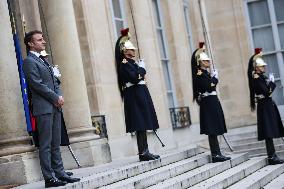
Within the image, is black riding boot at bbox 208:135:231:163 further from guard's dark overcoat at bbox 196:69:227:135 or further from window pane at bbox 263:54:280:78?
window pane at bbox 263:54:280:78

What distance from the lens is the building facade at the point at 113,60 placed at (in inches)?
353

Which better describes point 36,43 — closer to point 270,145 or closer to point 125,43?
point 125,43

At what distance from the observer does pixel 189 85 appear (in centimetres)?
1675

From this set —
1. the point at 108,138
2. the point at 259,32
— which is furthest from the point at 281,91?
the point at 108,138

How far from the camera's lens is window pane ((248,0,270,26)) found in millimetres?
18500

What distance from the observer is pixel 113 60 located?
13016 millimetres

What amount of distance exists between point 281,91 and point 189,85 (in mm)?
3058

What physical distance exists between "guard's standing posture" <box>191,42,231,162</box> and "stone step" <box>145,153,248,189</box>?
324mm

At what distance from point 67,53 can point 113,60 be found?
2056 mm

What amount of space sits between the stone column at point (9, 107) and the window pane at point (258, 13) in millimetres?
10908

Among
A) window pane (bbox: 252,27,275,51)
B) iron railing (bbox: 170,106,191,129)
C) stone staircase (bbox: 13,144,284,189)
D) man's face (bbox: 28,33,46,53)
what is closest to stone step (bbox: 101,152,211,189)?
stone staircase (bbox: 13,144,284,189)

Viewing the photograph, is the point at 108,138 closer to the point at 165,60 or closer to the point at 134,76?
the point at 134,76

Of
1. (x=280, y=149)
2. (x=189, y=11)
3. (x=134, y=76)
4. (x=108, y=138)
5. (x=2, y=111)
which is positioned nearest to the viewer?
Answer: (x=2, y=111)

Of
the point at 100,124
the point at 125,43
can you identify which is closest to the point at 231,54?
the point at 100,124
